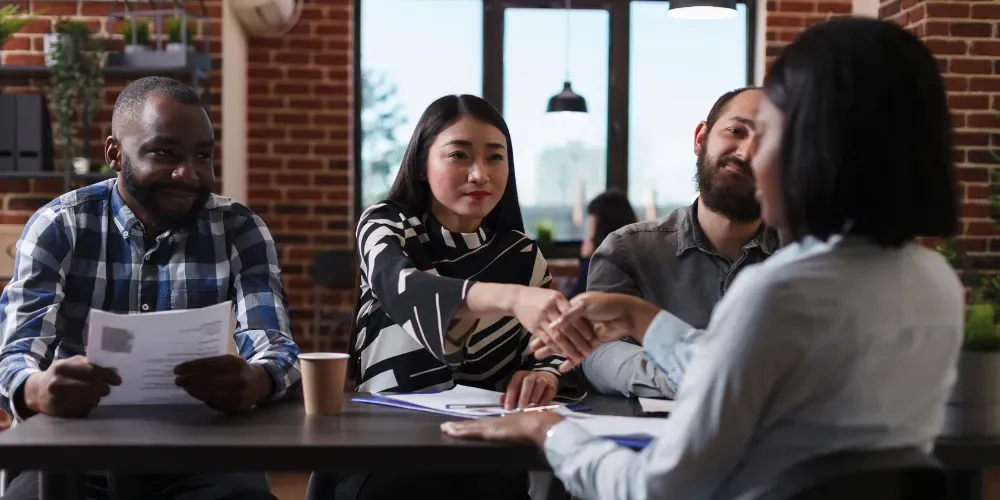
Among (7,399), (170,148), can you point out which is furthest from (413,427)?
(170,148)

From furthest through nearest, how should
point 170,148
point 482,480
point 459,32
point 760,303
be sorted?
point 459,32, point 170,148, point 482,480, point 760,303

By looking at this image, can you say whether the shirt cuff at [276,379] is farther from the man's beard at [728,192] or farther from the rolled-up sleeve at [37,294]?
the man's beard at [728,192]

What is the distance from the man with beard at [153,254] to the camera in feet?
5.86

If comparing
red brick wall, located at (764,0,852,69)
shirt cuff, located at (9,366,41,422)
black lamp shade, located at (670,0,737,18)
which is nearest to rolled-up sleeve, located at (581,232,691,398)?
shirt cuff, located at (9,366,41,422)

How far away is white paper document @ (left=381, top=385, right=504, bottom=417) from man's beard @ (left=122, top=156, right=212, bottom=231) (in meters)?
0.56

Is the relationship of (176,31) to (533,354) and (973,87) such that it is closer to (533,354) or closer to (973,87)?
(533,354)

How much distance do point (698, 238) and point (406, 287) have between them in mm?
655

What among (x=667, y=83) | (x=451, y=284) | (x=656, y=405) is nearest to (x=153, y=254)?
(x=451, y=284)

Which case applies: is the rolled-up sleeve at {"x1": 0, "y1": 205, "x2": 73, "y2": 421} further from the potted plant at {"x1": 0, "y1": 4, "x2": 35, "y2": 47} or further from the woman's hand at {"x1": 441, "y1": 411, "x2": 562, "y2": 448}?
the potted plant at {"x1": 0, "y1": 4, "x2": 35, "y2": 47}

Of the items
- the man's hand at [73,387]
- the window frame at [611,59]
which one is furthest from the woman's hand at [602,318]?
the window frame at [611,59]

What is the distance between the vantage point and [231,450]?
128 cm

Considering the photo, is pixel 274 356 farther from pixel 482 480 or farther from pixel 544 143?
pixel 544 143

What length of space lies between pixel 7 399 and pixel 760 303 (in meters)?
1.23

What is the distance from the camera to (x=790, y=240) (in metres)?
1.09
